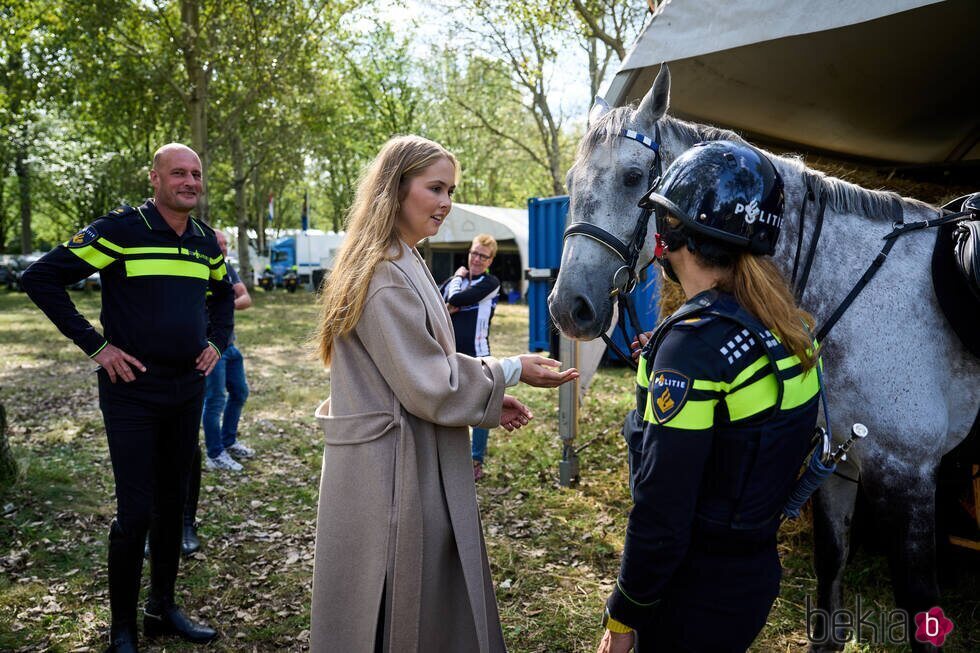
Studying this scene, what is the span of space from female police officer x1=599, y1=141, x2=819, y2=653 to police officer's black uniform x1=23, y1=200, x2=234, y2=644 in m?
2.48

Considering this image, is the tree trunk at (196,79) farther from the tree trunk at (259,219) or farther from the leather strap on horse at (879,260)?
the tree trunk at (259,219)

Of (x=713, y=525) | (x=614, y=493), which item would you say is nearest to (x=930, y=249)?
(x=713, y=525)

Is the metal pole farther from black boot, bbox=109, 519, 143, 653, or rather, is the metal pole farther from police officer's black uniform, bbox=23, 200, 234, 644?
black boot, bbox=109, 519, 143, 653

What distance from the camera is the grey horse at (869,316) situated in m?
2.58

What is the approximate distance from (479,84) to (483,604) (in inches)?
1109

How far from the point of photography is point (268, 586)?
4.21 metres

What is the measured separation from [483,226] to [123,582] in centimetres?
→ 2369

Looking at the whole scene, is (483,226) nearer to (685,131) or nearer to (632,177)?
(685,131)

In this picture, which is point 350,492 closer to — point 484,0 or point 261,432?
point 261,432

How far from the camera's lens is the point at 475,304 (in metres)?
5.97

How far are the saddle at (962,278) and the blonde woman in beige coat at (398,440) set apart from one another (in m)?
1.64

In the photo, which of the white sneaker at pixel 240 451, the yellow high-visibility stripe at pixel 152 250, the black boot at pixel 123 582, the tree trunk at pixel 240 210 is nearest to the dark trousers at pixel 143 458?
the black boot at pixel 123 582

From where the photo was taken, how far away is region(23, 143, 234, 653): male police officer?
10.1ft

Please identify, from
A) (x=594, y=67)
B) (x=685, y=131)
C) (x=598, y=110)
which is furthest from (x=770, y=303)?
(x=594, y=67)
